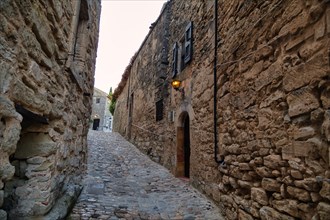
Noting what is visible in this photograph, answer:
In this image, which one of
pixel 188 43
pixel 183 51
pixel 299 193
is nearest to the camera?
pixel 299 193

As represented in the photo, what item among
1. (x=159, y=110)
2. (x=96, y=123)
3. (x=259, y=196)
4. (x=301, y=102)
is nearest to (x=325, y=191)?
(x=301, y=102)

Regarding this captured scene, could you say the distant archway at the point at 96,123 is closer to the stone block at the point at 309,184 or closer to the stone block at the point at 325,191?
the stone block at the point at 309,184

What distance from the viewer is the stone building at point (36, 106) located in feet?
4.77

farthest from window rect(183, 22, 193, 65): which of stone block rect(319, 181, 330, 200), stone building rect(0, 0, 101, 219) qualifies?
stone block rect(319, 181, 330, 200)

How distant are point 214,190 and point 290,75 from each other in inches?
87.3

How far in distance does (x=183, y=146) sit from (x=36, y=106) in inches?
155

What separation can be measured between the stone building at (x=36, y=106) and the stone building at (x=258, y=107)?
211cm

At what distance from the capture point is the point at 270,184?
7.37 ft

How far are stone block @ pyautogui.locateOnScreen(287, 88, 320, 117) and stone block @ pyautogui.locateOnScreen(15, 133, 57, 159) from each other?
91.3 inches

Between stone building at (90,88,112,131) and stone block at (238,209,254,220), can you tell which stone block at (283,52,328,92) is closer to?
stone block at (238,209,254,220)

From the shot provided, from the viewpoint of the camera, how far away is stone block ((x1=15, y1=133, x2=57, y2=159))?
2.16 metres

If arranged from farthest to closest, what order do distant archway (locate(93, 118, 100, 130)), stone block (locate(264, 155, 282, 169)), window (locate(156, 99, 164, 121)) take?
distant archway (locate(93, 118, 100, 130)) → window (locate(156, 99, 164, 121)) → stone block (locate(264, 155, 282, 169))

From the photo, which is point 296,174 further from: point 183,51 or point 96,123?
point 96,123

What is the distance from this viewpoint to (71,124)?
3215mm
